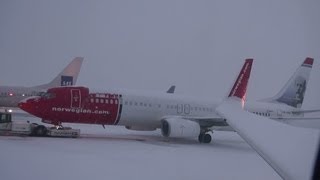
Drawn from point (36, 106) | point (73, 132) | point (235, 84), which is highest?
point (235, 84)

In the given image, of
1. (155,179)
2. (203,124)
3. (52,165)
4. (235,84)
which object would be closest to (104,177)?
(155,179)

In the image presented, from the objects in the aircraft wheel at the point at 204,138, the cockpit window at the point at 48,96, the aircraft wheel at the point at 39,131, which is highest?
the cockpit window at the point at 48,96

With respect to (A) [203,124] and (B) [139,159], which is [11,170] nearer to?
(B) [139,159]

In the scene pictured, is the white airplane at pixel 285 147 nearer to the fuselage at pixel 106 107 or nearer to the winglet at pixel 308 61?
the fuselage at pixel 106 107

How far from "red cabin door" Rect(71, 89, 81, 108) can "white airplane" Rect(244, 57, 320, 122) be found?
439 inches

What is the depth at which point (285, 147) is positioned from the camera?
3467mm

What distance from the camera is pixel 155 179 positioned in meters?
8.04

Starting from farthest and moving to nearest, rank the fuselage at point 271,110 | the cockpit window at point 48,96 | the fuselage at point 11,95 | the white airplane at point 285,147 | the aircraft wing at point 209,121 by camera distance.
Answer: the fuselage at point 11,95, the fuselage at point 271,110, the aircraft wing at point 209,121, the cockpit window at point 48,96, the white airplane at point 285,147

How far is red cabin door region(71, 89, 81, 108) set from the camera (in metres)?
19.2

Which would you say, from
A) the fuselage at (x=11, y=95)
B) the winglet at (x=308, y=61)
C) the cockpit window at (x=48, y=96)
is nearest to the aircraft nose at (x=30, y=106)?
the cockpit window at (x=48, y=96)

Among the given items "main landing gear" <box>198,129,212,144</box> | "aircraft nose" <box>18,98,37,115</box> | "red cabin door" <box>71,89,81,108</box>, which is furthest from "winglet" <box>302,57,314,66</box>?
"aircraft nose" <box>18,98,37,115</box>

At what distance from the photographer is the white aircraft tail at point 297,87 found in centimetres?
2591

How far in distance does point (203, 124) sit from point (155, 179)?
12988 mm

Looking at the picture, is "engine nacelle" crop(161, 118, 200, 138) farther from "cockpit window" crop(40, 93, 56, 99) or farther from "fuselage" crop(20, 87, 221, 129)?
"cockpit window" crop(40, 93, 56, 99)
